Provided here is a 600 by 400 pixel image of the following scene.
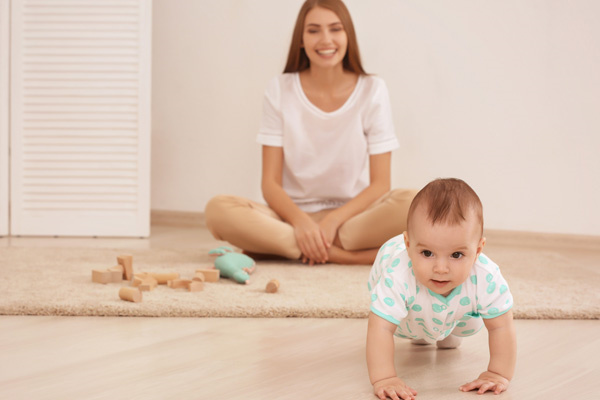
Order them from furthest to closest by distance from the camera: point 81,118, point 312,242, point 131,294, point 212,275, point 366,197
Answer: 1. point 81,118
2. point 366,197
3. point 312,242
4. point 212,275
5. point 131,294

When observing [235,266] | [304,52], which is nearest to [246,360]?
[235,266]

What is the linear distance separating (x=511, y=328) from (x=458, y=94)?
1.56 meters

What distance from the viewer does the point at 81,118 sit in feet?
8.09

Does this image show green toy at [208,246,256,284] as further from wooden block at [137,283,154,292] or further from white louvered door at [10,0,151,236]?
white louvered door at [10,0,151,236]

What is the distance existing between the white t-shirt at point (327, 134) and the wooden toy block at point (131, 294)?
0.75 m

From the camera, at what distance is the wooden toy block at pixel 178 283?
1.52m

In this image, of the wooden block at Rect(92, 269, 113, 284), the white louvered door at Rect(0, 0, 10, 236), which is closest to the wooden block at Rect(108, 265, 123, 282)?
the wooden block at Rect(92, 269, 113, 284)

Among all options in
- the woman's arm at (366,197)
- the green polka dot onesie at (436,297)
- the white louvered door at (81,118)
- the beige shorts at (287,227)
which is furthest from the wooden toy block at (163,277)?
the white louvered door at (81,118)

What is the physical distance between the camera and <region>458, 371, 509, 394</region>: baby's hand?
95 cm

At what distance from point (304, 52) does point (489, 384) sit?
4.30 ft

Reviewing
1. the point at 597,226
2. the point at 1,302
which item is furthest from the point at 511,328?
the point at 597,226

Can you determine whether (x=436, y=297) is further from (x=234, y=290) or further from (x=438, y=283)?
(x=234, y=290)

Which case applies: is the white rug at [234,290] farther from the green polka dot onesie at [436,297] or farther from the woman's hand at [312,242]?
the green polka dot onesie at [436,297]

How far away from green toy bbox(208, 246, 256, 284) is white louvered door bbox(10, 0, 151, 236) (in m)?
0.85
